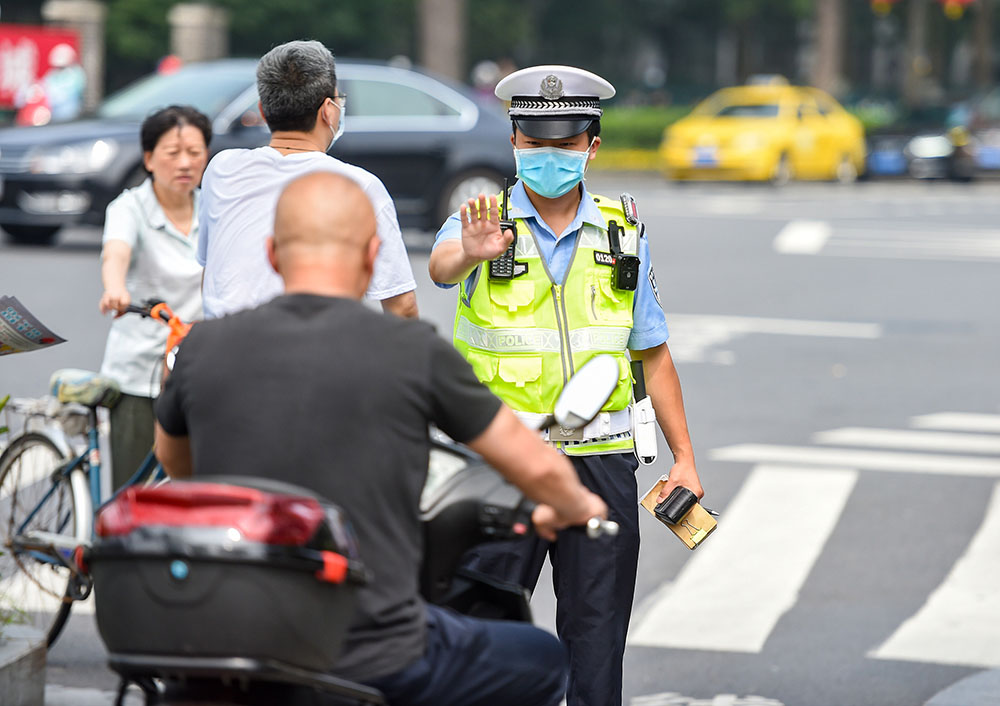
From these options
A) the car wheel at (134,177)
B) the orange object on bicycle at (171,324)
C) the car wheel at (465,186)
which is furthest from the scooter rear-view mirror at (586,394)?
the car wheel at (465,186)

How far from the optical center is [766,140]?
85.3 ft

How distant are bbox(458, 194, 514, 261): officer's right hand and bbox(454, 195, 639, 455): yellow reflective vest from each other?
319 millimetres

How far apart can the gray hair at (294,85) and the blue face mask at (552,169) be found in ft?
1.72

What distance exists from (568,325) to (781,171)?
76.4ft

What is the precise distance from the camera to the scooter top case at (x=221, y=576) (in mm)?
2361

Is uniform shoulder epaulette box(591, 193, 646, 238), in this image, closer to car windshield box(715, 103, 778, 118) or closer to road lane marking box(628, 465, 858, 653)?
road lane marking box(628, 465, 858, 653)

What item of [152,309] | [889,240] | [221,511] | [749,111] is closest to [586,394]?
[221,511]

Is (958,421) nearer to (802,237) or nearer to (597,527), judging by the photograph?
(597,527)

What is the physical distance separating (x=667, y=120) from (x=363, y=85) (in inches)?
811

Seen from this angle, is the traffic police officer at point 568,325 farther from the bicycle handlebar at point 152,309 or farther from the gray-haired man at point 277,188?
the bicycle handlebar at point 152,309

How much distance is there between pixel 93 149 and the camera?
14.8 metres

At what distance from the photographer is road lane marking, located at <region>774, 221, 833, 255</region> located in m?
17.9

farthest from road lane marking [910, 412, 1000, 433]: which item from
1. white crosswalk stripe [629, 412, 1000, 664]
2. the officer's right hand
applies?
the officer's right hand

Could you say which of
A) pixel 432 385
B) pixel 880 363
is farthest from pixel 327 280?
pixel 880 363
